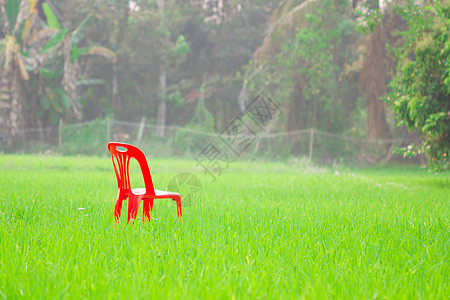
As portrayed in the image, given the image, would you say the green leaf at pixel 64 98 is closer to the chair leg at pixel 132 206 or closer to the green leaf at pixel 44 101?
the green leaf at pixel 44 101

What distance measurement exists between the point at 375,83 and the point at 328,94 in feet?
13.2

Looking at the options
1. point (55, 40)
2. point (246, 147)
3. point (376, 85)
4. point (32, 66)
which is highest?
point (55, 40)

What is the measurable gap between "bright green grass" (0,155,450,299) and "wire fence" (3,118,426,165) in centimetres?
1253

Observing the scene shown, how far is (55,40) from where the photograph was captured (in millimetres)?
18688

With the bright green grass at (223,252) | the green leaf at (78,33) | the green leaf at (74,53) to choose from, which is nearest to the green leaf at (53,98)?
the green leaf at (74,53)

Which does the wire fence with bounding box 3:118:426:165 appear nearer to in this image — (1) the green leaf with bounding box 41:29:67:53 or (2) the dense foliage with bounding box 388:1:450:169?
(1) the green leaf with bounding box 41:29:67:53

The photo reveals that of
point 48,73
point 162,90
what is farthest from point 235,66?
point 48,73

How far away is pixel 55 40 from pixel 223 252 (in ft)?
61.8

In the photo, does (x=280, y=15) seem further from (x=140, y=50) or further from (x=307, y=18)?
(x=140, y=50)

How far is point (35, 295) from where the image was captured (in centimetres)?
197

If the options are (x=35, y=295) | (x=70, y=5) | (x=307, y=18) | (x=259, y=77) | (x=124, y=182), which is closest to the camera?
(x=35, y=295)

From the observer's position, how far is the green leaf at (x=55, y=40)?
60.9 feet

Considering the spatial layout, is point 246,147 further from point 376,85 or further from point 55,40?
point 55,40

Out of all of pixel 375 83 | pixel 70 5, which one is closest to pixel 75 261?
pixel 375 83
